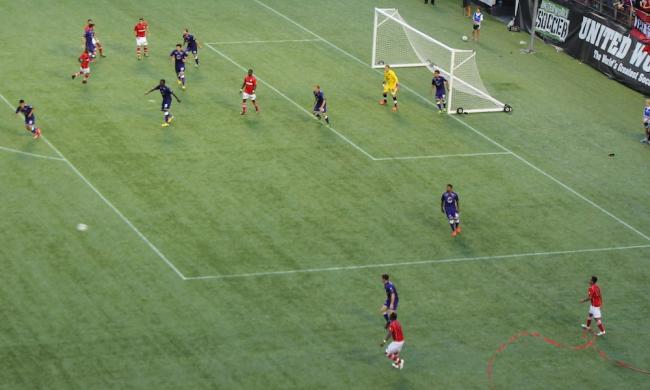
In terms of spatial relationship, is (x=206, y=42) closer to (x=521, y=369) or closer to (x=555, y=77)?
(x=555, y=77)

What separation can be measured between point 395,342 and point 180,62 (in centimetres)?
2233

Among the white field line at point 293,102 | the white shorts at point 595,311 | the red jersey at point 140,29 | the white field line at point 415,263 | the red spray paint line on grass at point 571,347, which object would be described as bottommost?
the white field line at point 293,102

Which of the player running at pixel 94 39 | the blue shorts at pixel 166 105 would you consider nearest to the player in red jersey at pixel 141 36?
the player running at pixel 94 39

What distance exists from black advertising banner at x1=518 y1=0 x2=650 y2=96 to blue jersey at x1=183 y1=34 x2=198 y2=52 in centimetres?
1824

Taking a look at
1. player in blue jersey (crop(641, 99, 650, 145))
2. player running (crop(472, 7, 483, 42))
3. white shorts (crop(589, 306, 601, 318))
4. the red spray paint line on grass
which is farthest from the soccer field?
player running (crop(472, 7, 483, 42))

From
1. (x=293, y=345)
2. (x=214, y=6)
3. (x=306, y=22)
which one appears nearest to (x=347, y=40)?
(x=306, y=22)

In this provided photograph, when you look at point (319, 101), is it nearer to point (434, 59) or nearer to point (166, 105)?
point (166, 105)

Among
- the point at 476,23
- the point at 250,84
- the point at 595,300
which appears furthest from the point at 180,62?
the point at 595,300

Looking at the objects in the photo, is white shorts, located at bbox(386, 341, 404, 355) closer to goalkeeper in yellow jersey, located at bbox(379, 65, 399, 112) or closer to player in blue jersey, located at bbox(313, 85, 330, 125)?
player in blue jersey, located at bbox(313, 85, 330, 125)

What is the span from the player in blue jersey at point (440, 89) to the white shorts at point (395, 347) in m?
20.4

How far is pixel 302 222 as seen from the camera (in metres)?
39.6

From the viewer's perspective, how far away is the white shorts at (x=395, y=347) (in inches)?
1209

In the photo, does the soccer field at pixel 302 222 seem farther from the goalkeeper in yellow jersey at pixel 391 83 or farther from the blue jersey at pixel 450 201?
the blue jersey at pixel 450 201

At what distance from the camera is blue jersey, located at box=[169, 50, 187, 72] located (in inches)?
1954
